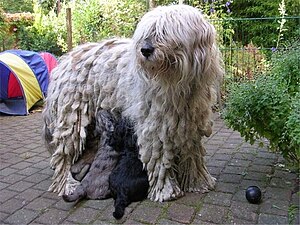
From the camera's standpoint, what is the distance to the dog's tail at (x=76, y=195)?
3.12m

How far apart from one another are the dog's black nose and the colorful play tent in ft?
17.7

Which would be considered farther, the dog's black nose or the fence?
the fence

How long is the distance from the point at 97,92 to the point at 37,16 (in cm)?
1148

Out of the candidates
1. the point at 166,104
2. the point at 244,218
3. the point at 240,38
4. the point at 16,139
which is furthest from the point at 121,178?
the point at 240,38

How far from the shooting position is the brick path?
2.88 metres

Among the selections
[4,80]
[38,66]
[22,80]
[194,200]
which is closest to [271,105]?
[194,200]

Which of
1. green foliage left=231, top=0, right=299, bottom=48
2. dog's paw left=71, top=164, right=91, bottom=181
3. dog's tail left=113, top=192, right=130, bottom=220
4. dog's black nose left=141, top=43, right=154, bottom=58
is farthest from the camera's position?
green foliage left=231, top=0, right=299, bottom=48

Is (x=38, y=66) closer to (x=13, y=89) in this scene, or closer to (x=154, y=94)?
(x=13, y=89)

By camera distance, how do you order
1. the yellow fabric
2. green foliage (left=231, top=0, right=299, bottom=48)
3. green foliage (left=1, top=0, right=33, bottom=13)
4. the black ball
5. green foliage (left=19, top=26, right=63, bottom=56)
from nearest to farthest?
1. the black ball
2. the yellow fabric
3. green foliage (left=231, top=0, right=299, bottom=48)
4. green foliage (left=19, top=26, right=63, bottom=56)
5. green foliage (left=1, top=0, right=33, bottom=13)

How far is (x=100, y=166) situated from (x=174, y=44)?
4.60ft

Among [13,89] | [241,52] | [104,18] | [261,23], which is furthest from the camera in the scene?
[261,23]

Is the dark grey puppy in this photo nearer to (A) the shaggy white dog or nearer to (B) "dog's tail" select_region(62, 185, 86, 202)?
(B) "dog's tail" select_region(62, 185, 86, 202)

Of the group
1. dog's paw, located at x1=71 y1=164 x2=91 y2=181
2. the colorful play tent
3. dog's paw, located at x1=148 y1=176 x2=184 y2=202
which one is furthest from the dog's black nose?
the colorful play tent

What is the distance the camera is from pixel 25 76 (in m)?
7.59
